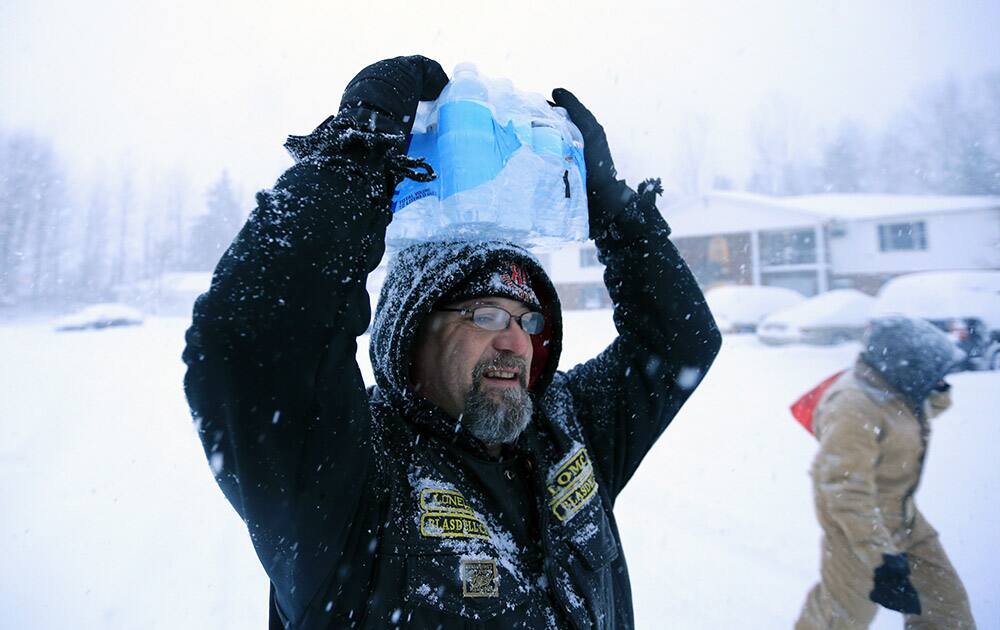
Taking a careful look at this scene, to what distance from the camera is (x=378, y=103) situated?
1598mm

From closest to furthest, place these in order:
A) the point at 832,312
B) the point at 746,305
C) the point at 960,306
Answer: the point at 960,306 → the point at 832,312 → the point at 746,305

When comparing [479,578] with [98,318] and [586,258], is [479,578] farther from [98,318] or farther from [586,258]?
[586,258]

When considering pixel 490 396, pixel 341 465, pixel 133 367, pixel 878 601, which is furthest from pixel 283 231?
pixel 133 367

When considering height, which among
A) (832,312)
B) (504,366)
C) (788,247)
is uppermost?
(788,247)

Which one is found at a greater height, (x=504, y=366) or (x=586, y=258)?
(x=586, y=258)

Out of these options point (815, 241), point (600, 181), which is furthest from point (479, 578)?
point (815, 241)

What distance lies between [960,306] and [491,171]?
14952 millimetres

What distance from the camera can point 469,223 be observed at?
182 cm

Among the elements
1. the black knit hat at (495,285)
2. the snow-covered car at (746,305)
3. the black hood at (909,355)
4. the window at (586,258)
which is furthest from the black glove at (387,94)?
the window at (586,258)

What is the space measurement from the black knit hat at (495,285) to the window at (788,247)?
27432mm

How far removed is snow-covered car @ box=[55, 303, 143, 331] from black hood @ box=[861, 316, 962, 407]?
19228 millimetres

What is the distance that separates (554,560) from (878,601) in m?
2.59

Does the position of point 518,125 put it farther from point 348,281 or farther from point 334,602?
point 334,602

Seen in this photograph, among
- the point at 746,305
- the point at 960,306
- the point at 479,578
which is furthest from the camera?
the point at 746,305
